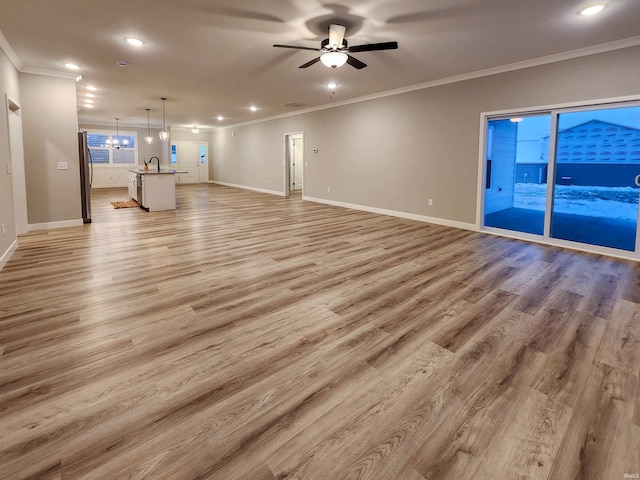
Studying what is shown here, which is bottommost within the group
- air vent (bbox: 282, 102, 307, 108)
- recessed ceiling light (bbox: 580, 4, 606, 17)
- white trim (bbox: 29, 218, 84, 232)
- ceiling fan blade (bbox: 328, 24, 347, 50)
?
white trim (bbox: 29, 218, 84, 232)

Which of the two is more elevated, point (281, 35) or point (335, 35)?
point (281, 35)

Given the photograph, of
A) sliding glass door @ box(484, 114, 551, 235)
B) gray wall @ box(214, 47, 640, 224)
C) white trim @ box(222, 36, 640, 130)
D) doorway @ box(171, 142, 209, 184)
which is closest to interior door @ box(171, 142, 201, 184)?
doorway @ box(171, 142, 209, 184)

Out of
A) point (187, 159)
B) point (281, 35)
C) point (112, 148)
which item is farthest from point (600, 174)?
point (112, 148)

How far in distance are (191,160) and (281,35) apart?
12.8 m

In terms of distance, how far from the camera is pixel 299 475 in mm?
1374

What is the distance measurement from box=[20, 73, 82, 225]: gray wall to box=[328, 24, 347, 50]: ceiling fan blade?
507cm

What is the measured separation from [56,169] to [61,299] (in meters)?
4.25

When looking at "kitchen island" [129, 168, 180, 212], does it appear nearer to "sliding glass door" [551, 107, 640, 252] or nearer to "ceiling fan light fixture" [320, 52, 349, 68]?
"ceiling fan light fixture" [320, 52, 349, 68]

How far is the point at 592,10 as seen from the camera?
3521 mm

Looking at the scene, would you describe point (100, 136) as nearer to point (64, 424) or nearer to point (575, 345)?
point (64, 424)

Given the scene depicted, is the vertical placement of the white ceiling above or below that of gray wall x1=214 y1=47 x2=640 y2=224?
above

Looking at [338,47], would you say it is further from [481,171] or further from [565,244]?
[565,244]

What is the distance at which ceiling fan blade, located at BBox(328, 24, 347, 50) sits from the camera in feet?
12.4

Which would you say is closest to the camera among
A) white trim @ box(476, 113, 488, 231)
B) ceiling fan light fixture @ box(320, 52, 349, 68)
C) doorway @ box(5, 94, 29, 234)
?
ceiling fan light fixture @ box(320, 52, 349, 68)
